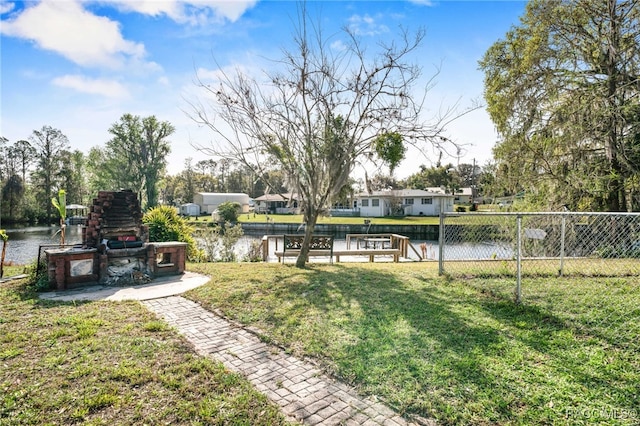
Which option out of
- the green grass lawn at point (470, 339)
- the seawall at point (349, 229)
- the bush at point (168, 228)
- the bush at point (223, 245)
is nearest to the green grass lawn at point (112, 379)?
the green grass lawn at point (470, 339)

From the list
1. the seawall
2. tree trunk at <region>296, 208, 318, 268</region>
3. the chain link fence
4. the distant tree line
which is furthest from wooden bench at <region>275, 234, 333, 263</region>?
the distant tree line

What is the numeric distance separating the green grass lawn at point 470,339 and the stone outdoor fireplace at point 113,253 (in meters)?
1.78

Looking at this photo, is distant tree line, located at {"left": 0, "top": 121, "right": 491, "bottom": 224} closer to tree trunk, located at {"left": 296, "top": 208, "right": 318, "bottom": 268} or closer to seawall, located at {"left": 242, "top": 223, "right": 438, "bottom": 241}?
seawall, located at {"left": 242, "top": 223, "right": 438, "bottom": 241}

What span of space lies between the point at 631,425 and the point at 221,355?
3.36 meters

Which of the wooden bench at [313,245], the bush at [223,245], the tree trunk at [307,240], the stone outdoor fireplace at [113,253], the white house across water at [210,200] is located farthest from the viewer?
the white house across water at [210,200]

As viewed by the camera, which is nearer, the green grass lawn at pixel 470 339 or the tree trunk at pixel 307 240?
the green grass lawn at pixel 470 339

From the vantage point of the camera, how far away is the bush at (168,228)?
9906 millimetres

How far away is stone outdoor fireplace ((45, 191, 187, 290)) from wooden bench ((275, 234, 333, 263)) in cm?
322

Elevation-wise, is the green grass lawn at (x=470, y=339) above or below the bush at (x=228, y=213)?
below

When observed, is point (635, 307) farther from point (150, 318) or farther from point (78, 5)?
point (78, 5)

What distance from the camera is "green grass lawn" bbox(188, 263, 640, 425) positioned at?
99.0 inches

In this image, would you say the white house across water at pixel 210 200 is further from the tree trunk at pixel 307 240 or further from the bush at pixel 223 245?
the tree trunk at pixel 307 240

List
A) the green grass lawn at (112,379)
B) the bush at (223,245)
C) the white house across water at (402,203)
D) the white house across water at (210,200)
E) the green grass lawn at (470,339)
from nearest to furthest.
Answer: the green grass lawn at (112,379)
the green grass lawn at (470,339)
the bush at (223,245)
the white house across water at (402,203)
the white house across water at (210,200)

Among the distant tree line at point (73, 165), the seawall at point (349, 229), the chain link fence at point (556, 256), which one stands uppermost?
the distant tree line at point (73, 165)
